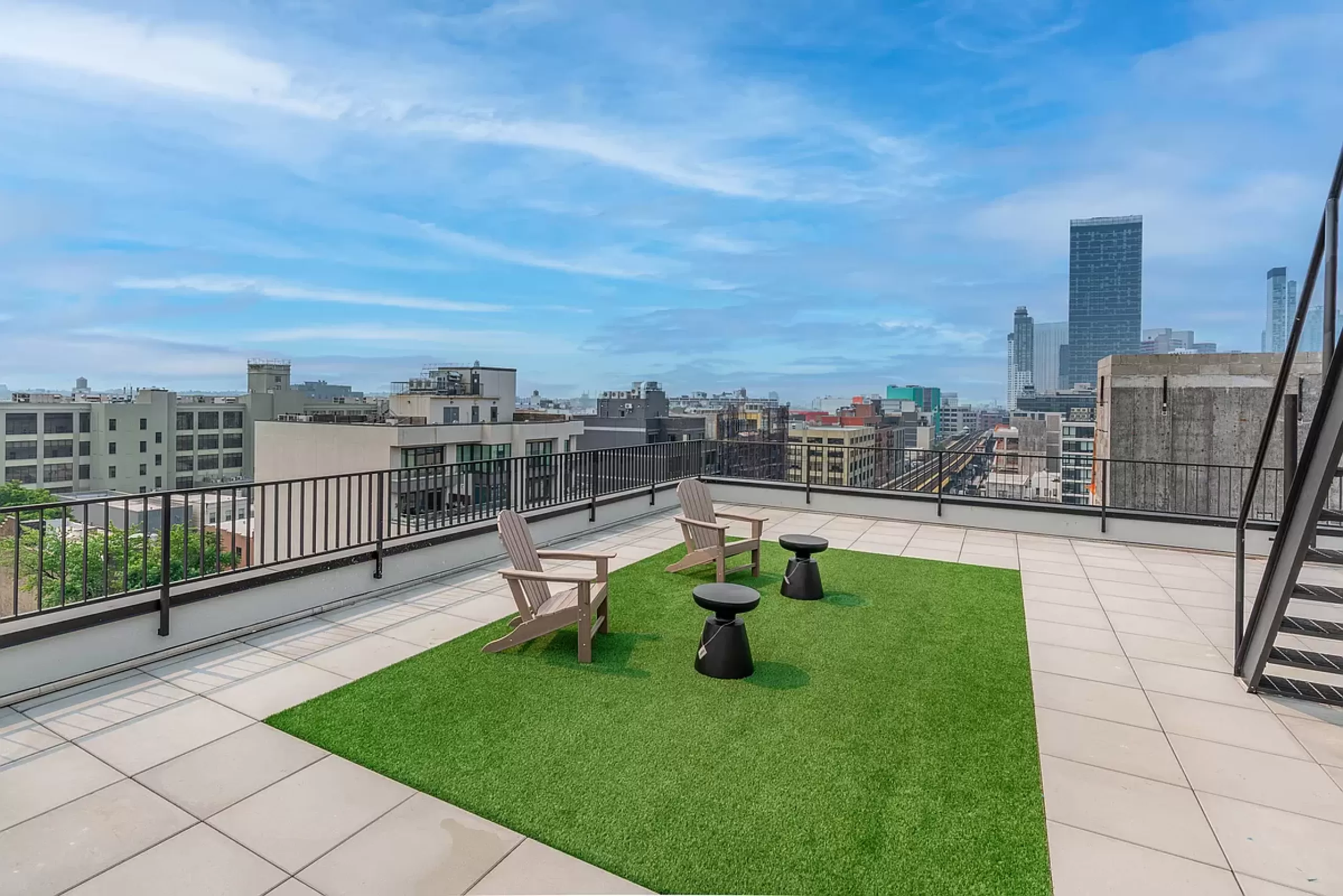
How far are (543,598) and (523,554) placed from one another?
0.34 metres

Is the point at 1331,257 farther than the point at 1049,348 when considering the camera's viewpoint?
No

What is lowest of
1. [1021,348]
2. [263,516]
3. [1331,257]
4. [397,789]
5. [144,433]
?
[397,789]

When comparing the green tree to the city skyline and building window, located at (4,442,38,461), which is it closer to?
the city skyline

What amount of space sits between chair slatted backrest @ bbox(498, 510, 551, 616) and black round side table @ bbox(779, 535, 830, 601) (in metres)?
2.14

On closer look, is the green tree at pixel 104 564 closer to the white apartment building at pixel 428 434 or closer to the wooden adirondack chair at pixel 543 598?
the wooden adirondack chair at pixel 543 598

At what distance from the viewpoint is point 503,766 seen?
2725 mm

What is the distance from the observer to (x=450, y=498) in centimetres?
644

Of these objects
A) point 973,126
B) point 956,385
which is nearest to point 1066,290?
point 956,385

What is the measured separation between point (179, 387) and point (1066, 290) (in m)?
93.2

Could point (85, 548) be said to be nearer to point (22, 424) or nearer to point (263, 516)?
point (263, 516)

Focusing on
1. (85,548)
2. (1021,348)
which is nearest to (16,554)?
(85,548)

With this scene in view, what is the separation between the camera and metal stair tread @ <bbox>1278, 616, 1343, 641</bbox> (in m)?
3.53

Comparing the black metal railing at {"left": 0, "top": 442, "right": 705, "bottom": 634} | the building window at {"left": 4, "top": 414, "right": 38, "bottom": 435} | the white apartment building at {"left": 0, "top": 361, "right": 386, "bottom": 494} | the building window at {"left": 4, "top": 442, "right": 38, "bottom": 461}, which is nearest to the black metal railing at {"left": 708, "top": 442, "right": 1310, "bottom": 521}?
the black metal railing at {"left": 0, "top": 442, "right": 705, "bottom": 634}

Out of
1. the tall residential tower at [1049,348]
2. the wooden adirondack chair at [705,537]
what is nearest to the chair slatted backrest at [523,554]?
the wooden adirondack chair at [705,537]
